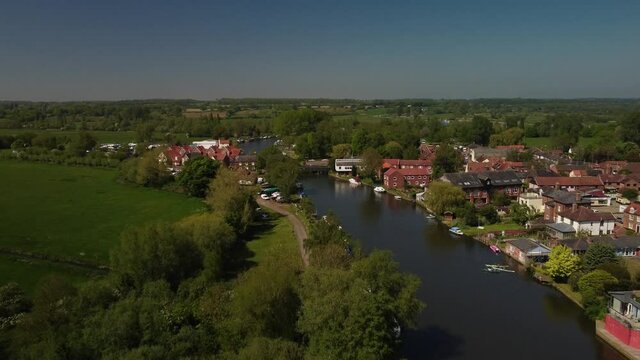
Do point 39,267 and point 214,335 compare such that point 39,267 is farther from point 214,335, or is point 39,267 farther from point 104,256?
point 214,335

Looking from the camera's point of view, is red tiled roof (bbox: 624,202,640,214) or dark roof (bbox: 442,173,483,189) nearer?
red tiled roof (bbox: 624,202,640,214)

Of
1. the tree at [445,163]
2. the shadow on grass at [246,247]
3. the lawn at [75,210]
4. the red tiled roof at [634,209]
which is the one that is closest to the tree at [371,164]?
the tree at [445,163]

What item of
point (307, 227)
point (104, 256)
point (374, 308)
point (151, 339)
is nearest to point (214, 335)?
point (151, 339)

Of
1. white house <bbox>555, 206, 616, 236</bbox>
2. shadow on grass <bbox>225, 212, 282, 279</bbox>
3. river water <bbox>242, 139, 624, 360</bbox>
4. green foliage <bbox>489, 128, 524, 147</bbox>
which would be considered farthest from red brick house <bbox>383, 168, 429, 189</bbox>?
green foliage <bbox>489, 128, 524, 147</bbox>

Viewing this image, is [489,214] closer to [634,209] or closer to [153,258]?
[634,209]

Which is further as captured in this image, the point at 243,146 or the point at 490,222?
the point at 243,146

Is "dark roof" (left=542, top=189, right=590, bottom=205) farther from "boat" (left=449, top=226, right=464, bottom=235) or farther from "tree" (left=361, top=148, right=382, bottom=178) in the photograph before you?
"tree" (left=361, top=148, right=382, bottom=178)

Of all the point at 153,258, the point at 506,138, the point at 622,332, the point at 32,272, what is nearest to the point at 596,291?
the point at 622,332
